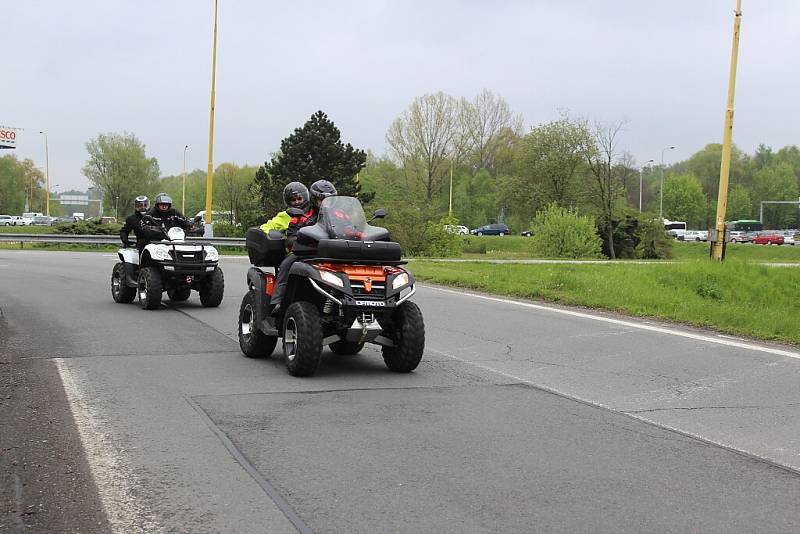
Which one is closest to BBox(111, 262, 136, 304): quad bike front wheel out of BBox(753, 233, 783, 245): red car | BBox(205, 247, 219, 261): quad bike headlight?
BBox(205, 247, 219, 261): quad bike headlight

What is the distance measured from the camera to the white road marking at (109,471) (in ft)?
14.2

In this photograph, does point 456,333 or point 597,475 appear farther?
point 456,333

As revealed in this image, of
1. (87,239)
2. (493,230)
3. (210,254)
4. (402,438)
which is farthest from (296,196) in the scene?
(493,230)

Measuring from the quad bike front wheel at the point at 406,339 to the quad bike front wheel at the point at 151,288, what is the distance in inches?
251

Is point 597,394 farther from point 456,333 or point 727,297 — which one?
point 727,297

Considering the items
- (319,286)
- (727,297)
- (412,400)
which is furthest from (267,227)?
(727,297)

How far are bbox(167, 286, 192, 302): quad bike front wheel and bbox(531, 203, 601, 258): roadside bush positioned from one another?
29032mm

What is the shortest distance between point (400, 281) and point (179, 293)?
794 cm

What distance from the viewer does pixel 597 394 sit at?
7738 millimetres

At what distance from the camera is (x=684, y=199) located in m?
98.7

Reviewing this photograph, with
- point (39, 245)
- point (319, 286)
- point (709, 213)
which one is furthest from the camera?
point (709, 213)

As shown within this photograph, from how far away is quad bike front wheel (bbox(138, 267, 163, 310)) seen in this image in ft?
45.4

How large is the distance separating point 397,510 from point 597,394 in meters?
3.72

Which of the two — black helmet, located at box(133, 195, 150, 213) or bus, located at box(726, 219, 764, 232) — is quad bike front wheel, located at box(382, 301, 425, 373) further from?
bus, located at box(726, 219, 764, 232)
